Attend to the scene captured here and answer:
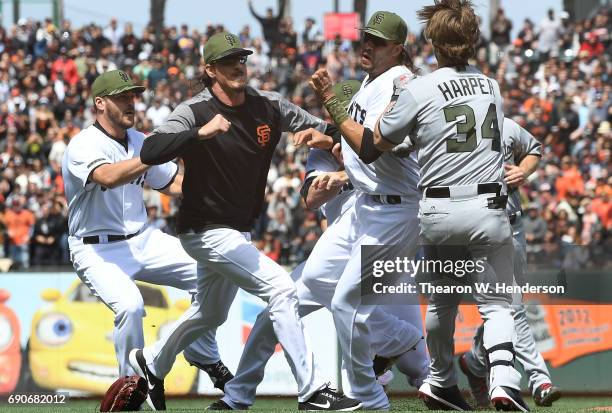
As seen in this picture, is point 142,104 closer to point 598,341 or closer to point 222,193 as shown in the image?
point 598,341

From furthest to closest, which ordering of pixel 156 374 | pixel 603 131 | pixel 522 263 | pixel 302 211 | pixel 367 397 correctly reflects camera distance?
pixel 603 131
pixel 302 211
pixel 522 263
pixel 156 374
pixel 367 397

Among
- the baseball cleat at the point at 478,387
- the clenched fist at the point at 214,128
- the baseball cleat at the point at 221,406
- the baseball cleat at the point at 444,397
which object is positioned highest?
the clenched fist at the point at 214,128

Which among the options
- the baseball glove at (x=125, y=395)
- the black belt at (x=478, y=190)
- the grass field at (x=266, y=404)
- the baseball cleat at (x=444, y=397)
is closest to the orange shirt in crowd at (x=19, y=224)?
the grass field at (x=266, y=404)

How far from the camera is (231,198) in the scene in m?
7.95

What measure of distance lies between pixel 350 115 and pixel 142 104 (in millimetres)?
15920

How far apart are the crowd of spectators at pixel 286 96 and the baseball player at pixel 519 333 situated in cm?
384

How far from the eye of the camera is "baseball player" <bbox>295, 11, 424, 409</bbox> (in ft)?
25.1

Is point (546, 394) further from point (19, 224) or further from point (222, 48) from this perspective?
point (19, 224)

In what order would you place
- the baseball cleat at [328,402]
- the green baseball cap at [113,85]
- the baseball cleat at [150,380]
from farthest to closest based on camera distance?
1. the green baseball cap at [113,85]
2. the baseball cleat at [150,380]
3. the baseball cleat at [328,402]

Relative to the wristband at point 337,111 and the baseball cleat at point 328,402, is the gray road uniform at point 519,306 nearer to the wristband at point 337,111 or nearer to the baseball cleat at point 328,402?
the baseball cleat at point 328,402

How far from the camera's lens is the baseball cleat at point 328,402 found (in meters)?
7.56

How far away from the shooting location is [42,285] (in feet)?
40.4

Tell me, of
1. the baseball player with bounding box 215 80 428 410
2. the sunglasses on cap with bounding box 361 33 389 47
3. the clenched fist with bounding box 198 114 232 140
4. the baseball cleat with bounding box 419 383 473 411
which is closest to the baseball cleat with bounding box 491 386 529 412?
the baseball cleat with bounding box 419 383 473 411

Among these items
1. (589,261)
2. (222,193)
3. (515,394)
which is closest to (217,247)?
(222,193)
